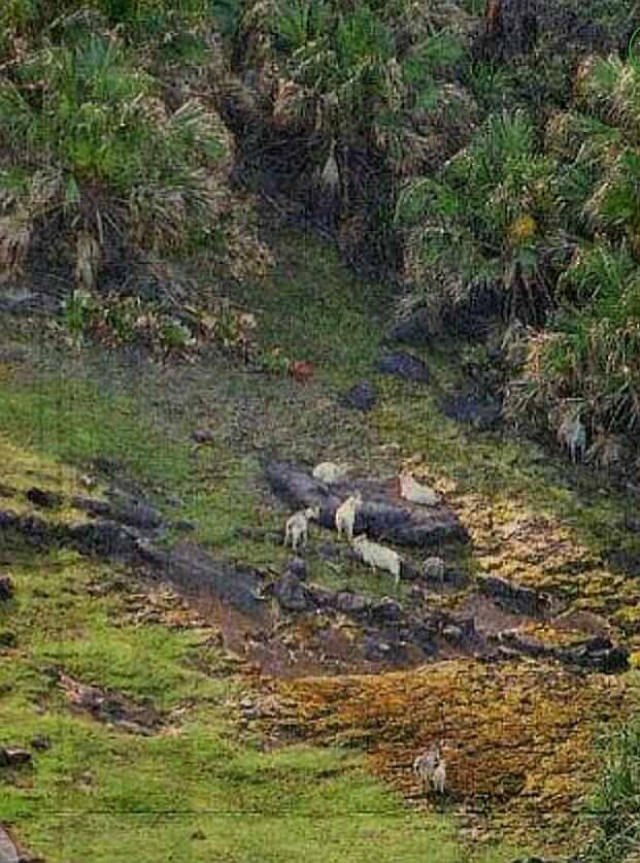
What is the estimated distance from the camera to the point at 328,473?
13.3 meters

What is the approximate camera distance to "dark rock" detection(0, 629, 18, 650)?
10328 mm

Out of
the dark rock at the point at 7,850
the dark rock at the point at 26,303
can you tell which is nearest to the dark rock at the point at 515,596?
the dark rock at the point at 26,303

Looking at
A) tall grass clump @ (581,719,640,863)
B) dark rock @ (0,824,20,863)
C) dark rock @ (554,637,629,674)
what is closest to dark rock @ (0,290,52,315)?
dark rock @ (554,637,629,674)

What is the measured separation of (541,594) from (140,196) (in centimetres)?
482

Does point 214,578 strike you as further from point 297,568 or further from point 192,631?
point 192,631

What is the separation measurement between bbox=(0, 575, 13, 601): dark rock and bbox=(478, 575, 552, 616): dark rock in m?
3.34

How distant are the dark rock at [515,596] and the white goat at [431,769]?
2536 millimetres

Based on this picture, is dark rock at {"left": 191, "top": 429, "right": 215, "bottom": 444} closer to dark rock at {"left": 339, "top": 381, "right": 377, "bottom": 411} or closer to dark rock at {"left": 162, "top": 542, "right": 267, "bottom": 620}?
dark rock at {"left": 339, "top": 381, "right": 377, "bottom": 411}

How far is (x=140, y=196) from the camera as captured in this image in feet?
47.8

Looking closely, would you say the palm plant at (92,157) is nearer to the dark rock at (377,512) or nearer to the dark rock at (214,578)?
the dark rock at (377,512)

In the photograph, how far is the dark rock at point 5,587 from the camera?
10789 millimetres

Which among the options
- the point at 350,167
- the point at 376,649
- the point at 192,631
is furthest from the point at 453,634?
the point at 350,167

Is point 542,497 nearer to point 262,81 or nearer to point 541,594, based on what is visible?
point 541,594

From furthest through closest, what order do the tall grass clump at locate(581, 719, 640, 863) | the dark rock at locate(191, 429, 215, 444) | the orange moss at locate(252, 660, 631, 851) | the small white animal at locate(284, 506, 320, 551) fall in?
→ 1. the dark rock at locate(191, 429, 215, 444)
2. the small white animal at locate(284, 506, 320, 551)
3. the orange moss at locate(252, 660, 631, 851)
4. the tall grass clump at locate(581, 719, 640, 863)
